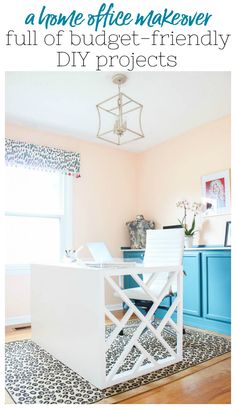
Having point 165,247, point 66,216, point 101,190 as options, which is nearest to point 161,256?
point 165,247

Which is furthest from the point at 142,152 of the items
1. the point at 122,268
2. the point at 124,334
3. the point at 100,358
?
the point at 100,358

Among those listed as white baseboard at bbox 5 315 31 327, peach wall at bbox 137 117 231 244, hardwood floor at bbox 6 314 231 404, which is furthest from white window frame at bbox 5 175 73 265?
hardwood floor at bbox 6 314 231 404

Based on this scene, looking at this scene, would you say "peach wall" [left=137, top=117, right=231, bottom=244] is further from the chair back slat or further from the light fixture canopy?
the chair back slat

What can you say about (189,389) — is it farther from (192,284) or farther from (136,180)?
(136,180)

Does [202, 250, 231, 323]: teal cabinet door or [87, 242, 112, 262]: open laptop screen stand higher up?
[87, 242, 112, 262]: open laptop screen

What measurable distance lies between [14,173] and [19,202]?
1.17 feet

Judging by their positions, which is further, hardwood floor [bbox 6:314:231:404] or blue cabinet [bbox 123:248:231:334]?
blue cabinet [bbox 123:248:231:334]

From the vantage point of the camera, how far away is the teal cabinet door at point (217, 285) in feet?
10.4

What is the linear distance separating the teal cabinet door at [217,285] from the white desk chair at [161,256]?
0.47m

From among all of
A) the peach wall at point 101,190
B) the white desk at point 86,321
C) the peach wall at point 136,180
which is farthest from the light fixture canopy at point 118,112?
the white desk at point 86,321

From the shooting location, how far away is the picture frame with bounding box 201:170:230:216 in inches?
144

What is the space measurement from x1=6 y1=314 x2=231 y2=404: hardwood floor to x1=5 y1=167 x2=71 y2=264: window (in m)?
2.23

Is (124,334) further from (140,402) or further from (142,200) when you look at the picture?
(142,200)

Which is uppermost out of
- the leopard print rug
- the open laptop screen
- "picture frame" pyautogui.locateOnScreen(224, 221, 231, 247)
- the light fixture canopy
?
the light fixture canopy
